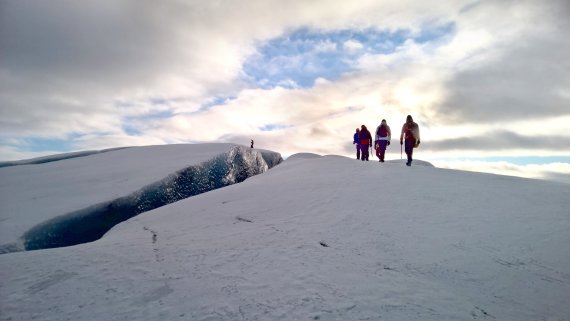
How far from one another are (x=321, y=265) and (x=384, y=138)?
991cm

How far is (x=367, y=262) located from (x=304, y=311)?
1.37 meters

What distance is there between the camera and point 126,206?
8562 mm

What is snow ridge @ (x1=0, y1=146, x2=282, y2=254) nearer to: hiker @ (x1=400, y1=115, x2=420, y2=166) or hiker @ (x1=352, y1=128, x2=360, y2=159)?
hiker @ (x1=352, y1=128, x2=360, y2=159)

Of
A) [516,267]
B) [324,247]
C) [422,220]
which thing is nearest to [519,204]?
[422,220]

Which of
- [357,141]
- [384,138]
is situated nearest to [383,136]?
[384,138]

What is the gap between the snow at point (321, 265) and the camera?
2.88 meters

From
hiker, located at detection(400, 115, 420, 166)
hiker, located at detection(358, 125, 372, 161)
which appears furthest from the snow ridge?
hiker, located at detection(400, 115, 420, 166)

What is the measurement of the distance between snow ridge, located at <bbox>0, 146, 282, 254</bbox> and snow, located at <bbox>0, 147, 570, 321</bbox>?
Result: 1901mm

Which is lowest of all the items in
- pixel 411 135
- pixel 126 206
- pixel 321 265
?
pixel 321 265

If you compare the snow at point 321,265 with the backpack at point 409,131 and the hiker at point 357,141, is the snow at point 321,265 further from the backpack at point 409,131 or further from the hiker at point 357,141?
the hiker at point 357,141

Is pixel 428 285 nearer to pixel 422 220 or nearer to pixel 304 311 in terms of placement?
pixel 304 311

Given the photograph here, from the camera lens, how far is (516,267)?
388 cm

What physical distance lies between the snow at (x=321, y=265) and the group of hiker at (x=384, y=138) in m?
4.51

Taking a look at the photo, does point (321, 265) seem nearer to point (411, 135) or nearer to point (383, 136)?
point (411, 135)
